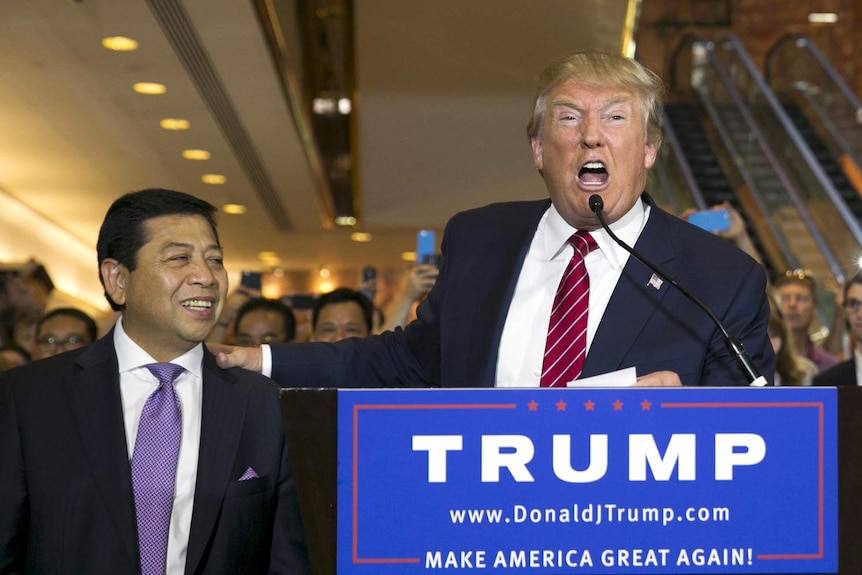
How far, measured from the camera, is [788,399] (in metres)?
1.53

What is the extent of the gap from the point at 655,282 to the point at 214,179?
9335mm

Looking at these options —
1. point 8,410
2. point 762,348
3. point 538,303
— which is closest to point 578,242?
point 538,303

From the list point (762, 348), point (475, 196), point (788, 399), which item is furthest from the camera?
point (475, 196)

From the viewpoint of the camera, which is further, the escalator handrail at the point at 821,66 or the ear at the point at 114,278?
the escalator handrail at the point at 821,66

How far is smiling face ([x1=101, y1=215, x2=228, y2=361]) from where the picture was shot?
2.31 metres

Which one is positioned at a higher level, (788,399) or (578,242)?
(578,242)

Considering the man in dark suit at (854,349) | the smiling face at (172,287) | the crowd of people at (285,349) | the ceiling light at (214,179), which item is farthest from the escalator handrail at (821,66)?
the smiling face at (172,287)

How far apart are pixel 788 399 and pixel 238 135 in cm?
818

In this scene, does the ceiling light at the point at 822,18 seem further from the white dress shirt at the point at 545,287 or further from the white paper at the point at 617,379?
the white paper at the point at 617,379

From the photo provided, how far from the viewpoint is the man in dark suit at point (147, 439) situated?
81.4 inches

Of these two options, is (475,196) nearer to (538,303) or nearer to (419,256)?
(419,256)

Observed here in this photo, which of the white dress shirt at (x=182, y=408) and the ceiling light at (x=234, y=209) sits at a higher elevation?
the ceiling light at (x=234, y=209)

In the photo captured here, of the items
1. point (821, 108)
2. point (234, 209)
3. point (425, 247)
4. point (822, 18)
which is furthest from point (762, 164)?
point (425, 247)

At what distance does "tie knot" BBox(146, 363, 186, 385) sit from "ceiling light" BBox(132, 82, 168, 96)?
5914 millimetres
